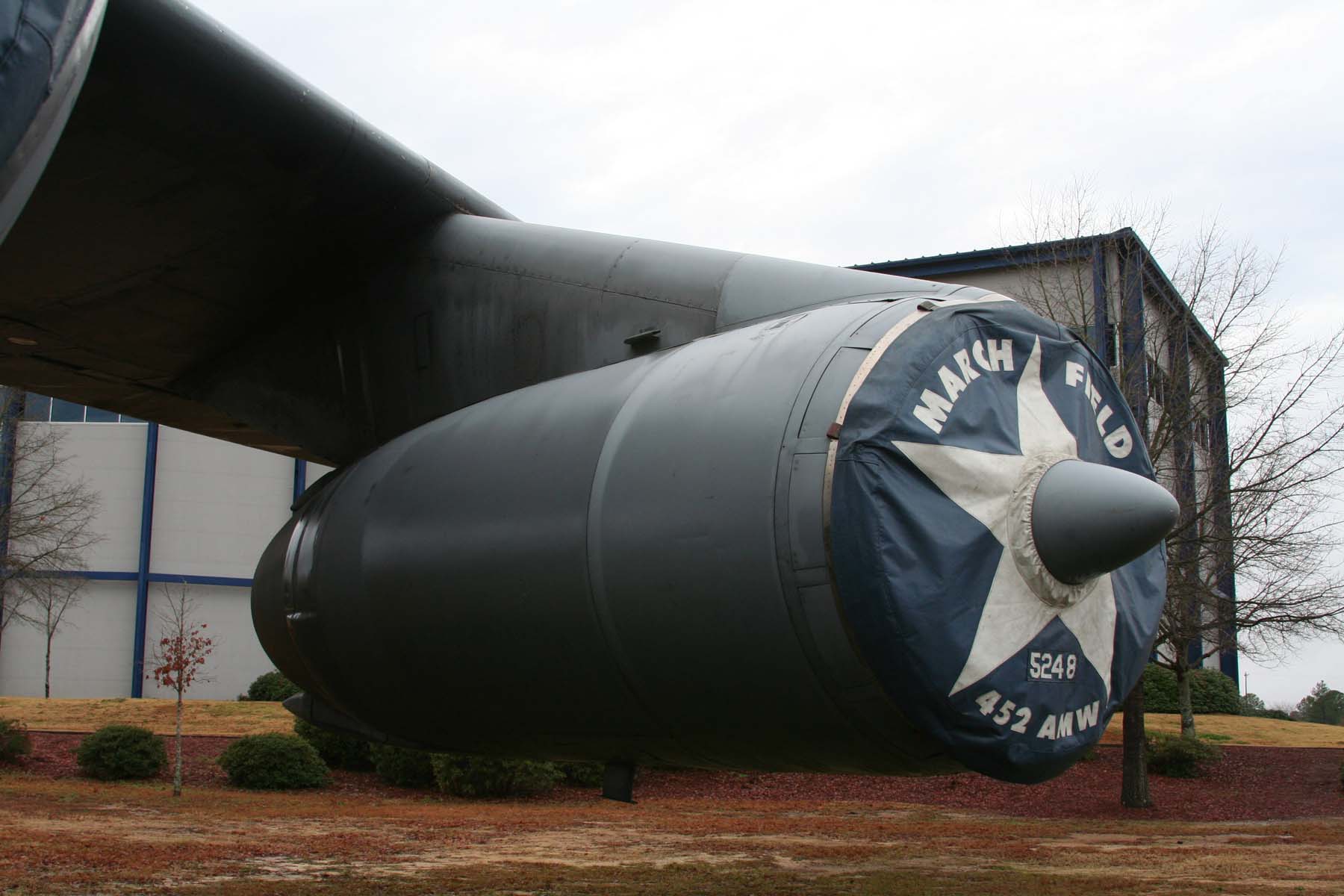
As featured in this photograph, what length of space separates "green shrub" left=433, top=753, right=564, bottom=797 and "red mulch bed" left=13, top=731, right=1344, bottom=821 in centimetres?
58

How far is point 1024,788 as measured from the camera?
21.6m

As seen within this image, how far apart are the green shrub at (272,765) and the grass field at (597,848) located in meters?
0.52

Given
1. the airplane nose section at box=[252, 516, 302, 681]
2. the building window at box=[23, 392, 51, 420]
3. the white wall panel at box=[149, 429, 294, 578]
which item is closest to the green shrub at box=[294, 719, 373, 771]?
the white wall panel at box=[149, 429, 294, 578]

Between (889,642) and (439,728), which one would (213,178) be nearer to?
(439,728)

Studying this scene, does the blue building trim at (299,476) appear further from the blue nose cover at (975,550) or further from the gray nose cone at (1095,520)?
the gray nose cone at (1095,520)

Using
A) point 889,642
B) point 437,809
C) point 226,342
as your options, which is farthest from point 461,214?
point 437,809

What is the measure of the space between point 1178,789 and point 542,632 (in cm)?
2148

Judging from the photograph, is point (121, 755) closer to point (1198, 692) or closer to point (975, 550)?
point (975, 550)

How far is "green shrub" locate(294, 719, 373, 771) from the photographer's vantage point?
21.9 meters

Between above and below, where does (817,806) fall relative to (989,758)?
below

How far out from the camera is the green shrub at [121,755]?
792 inches

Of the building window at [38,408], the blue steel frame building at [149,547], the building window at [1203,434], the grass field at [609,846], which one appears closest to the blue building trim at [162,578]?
the blue steel frame building at [149,547]

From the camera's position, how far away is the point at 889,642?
301 centimetres

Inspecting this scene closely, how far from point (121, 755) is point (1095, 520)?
67.9 ft
